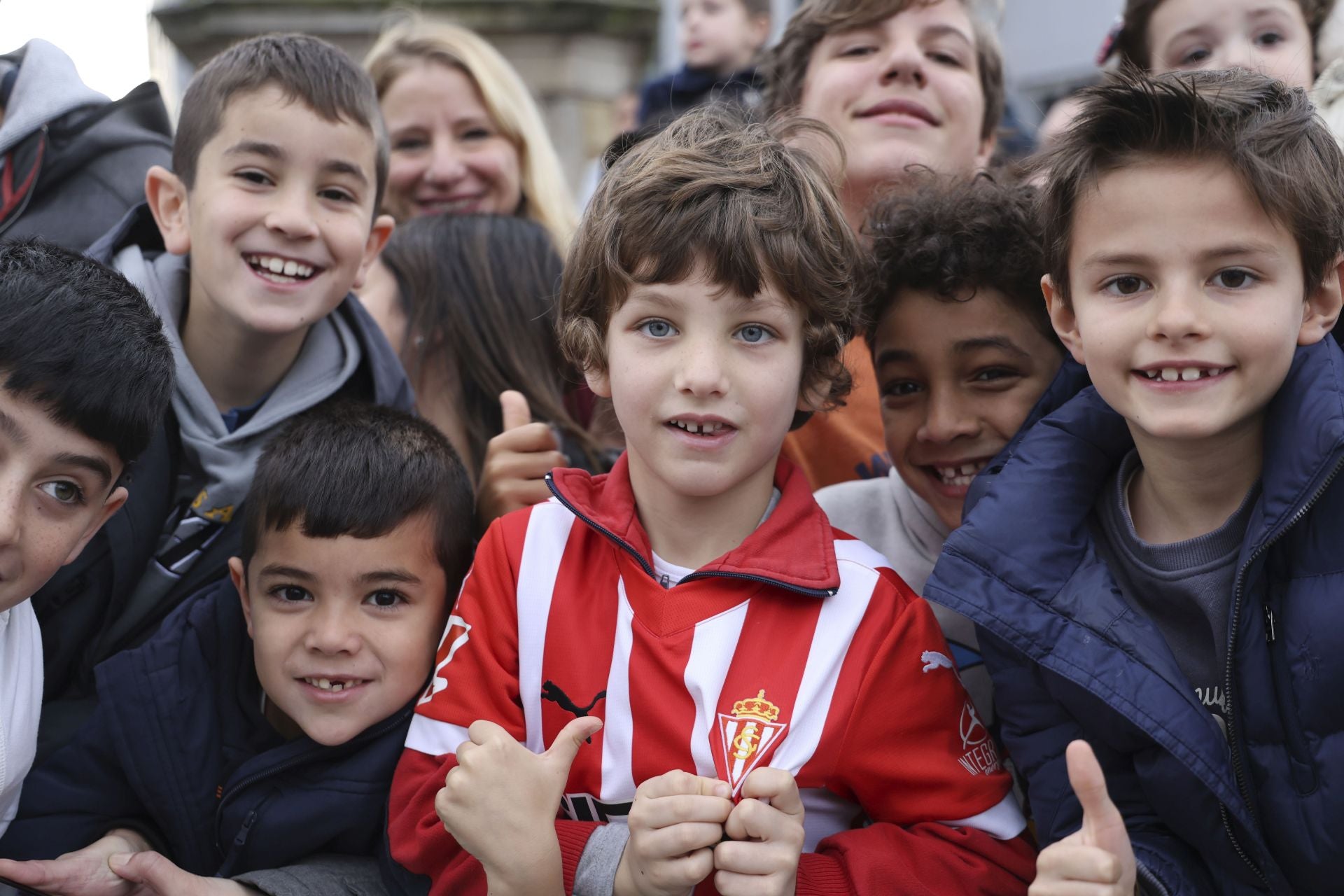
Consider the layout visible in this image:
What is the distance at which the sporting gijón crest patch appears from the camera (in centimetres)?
191

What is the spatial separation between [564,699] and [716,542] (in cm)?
37

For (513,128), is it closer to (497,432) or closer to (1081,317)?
(497,432)

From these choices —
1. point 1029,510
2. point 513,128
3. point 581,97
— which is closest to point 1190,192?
point 1029,510

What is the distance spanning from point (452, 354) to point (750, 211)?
1.36 meters

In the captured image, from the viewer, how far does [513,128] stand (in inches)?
155

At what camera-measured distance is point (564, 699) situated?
201cm

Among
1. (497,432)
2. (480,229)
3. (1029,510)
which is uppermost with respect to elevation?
(480,229)

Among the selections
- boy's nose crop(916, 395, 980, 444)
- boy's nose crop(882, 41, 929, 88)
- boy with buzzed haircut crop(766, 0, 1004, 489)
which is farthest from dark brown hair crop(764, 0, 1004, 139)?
boy's nose crop(916, 395, 980, 444)

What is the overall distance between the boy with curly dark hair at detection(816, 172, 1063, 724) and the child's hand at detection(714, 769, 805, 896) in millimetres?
731

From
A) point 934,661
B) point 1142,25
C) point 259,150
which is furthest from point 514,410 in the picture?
point 1142,25

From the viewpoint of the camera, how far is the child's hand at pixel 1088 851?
1618 mm

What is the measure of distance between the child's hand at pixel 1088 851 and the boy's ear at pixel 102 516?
1600 mm

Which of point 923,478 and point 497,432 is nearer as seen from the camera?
point 923,478

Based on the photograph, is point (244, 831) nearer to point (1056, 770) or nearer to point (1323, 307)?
point (1056, 770)
